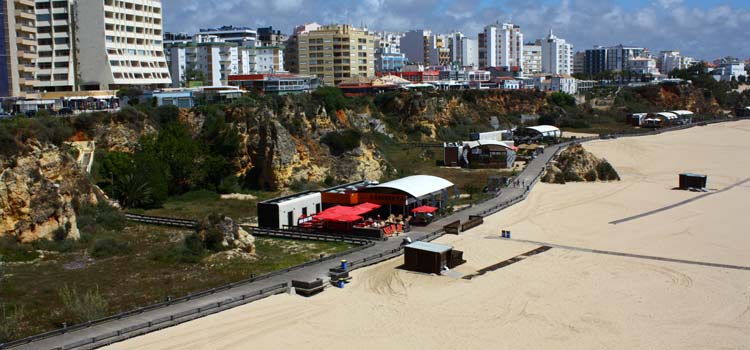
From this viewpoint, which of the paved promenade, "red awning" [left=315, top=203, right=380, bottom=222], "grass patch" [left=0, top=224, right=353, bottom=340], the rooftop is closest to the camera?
the paved promenade

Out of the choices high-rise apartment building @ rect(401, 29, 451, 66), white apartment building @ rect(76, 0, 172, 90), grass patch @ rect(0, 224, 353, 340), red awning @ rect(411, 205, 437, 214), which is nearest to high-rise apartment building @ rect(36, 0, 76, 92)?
white apartment building @ rect(76, 0, 172, 90)

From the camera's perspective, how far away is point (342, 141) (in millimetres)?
43312

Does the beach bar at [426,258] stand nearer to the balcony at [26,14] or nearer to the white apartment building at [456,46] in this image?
the balcony at [26,14]

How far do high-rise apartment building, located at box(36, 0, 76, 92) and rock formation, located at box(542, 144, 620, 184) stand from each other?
118 feet

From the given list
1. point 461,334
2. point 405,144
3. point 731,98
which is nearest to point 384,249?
point 461,334

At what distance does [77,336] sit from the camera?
54.9 feet

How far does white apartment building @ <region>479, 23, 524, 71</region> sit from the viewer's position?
133125mm

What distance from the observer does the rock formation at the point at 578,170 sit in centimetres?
4200

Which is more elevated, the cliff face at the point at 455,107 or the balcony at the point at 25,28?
the balcony at the point at 25,28

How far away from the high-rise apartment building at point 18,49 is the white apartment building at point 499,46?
90.3 metres

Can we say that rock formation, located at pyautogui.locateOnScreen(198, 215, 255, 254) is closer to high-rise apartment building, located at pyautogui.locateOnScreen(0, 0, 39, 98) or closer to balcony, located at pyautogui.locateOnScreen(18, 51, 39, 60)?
high-rise apartment building, located at pyautogui.locateOnScreen(0, 0, 39, 98)

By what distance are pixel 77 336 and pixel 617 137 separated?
2174 inches

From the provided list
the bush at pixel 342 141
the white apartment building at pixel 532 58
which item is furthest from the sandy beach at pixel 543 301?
the white apartment building at pixel 532 58

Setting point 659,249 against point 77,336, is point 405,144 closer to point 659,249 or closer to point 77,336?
point 659,249
